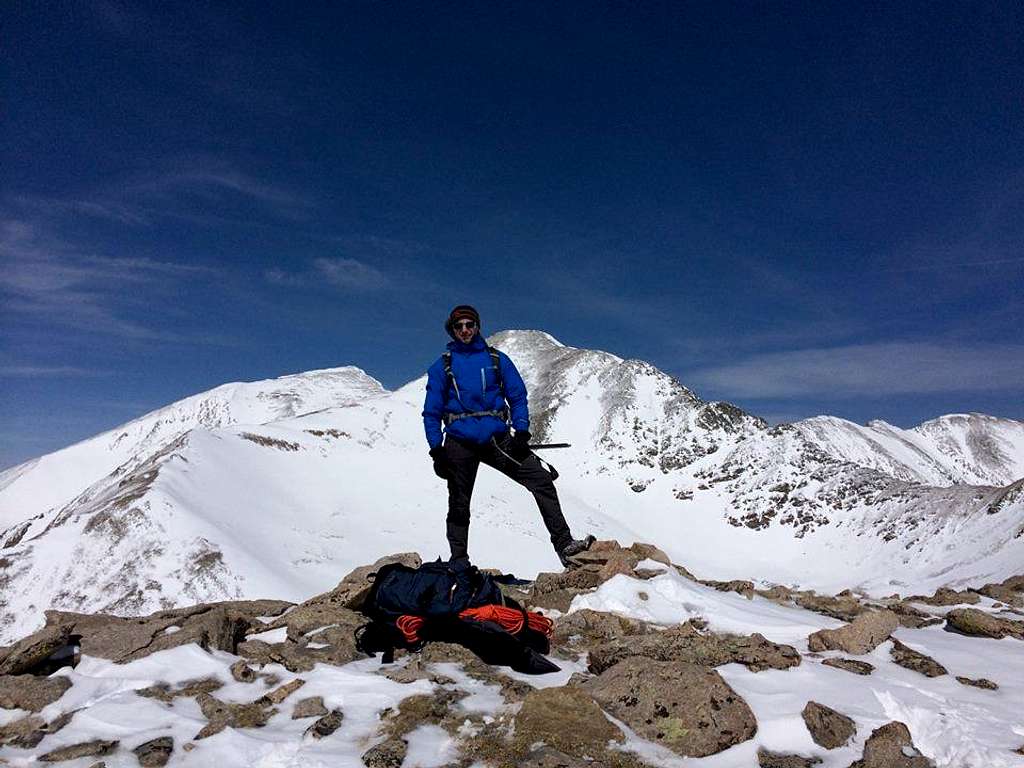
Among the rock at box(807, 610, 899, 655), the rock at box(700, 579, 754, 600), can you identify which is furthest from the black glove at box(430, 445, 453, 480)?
the rock at box(700, 579, 754, 600)

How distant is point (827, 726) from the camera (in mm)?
4117

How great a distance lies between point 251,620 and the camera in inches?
322

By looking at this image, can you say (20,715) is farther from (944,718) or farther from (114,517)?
(114,517)

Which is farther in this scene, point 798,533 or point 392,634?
point 798,533

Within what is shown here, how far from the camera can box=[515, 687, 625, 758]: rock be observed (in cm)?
396

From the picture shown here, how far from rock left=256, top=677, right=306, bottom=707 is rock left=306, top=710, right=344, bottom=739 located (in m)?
0.74

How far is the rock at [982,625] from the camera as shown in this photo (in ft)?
23.5

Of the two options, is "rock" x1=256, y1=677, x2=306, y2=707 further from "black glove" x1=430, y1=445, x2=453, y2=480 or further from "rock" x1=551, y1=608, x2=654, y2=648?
"black glove" x1=430, y1=445, x2=453, y2=480

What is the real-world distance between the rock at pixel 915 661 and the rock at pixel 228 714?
6.28 m

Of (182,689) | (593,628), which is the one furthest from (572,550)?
(182,689)

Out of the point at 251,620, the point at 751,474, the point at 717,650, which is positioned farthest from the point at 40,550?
the point at 751,474

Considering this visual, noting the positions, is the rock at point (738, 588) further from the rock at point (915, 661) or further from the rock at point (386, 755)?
the rock at point (386, 755)

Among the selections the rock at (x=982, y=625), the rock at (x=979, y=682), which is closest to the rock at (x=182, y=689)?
the rock at (x=979, y=682)

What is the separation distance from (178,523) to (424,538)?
46.8 ft
